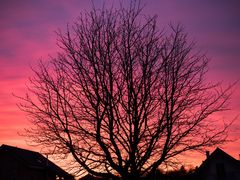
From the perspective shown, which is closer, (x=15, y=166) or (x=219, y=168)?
(x=219, y=168)

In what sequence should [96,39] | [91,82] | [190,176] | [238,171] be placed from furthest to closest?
[190,176]
[238,171]
[96,39]
[91,82]

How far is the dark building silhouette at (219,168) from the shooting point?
101 feet

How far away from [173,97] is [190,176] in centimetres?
2539

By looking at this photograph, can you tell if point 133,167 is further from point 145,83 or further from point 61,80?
point 61,80

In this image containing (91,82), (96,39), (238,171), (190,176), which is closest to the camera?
(91,82)

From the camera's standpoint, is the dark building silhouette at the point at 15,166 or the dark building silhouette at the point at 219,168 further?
the dark building silhouette at the point at 15,166

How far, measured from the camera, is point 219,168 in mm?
31828

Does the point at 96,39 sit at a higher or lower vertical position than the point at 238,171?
higher

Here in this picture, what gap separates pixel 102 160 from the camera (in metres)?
9.25

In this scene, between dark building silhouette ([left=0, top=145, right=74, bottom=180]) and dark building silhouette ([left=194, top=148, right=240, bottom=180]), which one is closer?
dark building silhouette ([left=194, top=148, right=240, bottom=180])

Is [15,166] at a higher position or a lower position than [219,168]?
higher

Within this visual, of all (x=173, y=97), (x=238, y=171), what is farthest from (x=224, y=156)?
(x=173, y=97)

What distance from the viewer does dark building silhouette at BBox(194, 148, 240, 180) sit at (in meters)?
30.9

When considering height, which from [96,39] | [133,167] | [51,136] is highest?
[96,39]
